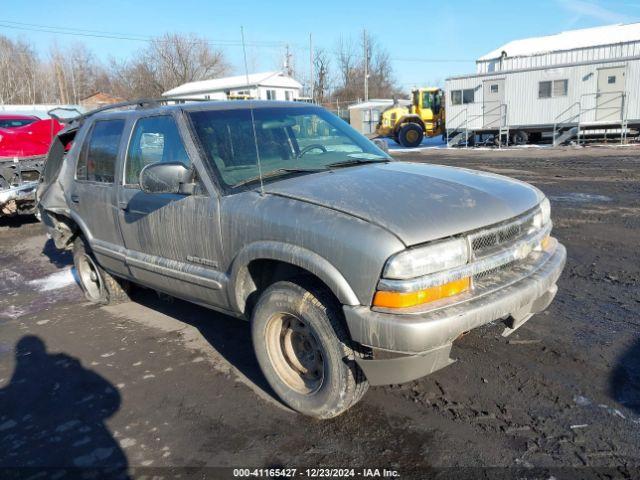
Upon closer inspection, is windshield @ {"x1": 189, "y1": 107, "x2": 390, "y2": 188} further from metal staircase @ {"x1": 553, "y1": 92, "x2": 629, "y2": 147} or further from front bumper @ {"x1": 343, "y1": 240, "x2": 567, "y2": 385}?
metal staircase @ {"x1": 553, "y1": 92, "x2": 629, "y2": 147}

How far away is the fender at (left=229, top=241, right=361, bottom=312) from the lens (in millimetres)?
2557

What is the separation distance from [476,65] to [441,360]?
3638cm

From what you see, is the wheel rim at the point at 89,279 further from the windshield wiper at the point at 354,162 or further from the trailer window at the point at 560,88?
the trailer window at the point at 560,88

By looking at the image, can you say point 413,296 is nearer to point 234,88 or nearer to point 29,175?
point 29,175

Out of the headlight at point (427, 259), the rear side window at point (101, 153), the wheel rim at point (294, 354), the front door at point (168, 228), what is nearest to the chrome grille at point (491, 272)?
the headlight at point (427, 259)

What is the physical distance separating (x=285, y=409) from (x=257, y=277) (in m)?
0.86

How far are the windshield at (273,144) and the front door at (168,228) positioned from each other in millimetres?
219

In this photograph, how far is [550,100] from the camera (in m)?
21.5

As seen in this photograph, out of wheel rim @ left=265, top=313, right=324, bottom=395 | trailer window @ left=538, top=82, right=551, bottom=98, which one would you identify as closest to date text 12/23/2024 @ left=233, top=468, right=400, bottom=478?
wheel rim @ left=265, top=313, right=324, bottom=395

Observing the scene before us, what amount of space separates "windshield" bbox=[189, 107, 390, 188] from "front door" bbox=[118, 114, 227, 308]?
0.72ft

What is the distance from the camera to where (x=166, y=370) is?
3811 millimetres

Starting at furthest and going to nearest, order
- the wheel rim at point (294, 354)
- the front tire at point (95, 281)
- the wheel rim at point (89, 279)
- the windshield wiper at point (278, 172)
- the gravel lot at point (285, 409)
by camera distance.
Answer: the wheel rim at point (89, 279) → the front tire at point (95, 281) → the windshield wiper at point (278, 172) → the wheel rim at point (294, 354) → the gravel lot at point (285, 409)

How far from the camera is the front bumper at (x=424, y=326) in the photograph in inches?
95.3

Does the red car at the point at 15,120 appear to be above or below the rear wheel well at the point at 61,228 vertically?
above
